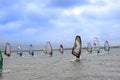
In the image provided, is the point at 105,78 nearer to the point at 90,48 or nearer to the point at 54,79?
the point at 54,79

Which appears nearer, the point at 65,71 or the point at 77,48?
the point at 65,71

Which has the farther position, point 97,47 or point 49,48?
point 97,47

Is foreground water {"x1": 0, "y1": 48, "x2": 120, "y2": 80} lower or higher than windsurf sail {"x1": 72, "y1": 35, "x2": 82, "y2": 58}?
lower

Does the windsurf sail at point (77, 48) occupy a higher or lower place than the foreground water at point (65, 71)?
higher

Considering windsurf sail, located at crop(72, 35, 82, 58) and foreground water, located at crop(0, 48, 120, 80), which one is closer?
foreground water, located at crop(0, 48, 120, 80)

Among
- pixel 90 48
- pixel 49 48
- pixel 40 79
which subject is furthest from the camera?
pixel 90 48

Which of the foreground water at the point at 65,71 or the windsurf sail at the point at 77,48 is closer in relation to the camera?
the foreground water at the point at 65,71

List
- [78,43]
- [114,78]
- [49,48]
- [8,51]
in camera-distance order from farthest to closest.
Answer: [49,48] < [8,51] < [78,43] < [114,78]

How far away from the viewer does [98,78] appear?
82.9 feet

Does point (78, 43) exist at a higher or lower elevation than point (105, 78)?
higher

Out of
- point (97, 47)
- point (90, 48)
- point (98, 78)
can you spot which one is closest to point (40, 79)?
point (98, 78)

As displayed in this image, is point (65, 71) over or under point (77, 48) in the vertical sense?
under

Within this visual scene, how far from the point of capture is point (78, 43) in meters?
56.9

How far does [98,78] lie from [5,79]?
8.06 meters
